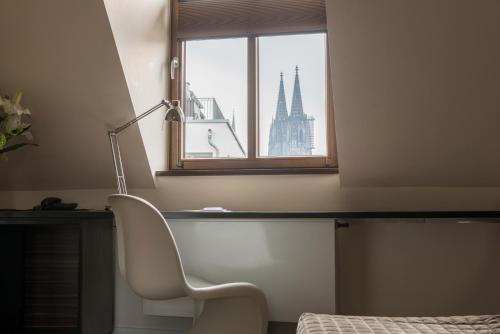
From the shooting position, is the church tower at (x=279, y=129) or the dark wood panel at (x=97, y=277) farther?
the church tower at (x=279, y=129)

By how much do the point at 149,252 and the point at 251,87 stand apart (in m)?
1.35

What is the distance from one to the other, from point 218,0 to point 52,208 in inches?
59.0


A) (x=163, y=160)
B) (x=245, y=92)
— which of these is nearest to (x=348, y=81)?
(x=245, y=92)

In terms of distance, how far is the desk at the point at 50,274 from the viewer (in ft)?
7.56

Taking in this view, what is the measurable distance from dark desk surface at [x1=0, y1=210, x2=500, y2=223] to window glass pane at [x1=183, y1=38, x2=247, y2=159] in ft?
2.33

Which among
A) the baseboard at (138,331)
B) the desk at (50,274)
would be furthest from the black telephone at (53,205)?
the baseboard at (138,331)

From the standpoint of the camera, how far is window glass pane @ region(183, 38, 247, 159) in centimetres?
286

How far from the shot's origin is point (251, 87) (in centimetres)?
282

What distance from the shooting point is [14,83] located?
8.33ft

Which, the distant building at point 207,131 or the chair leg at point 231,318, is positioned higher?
the distant building at point 207,131

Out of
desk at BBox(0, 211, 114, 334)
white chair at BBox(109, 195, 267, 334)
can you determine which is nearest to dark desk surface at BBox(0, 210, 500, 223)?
desk at BBox(0, 211, 114, 334)

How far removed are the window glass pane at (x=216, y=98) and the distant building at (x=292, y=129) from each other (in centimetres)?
19

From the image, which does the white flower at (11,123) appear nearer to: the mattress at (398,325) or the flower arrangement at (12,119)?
the flower arrangement at (12,119)

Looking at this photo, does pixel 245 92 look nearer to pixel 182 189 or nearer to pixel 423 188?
pixel 182 189
